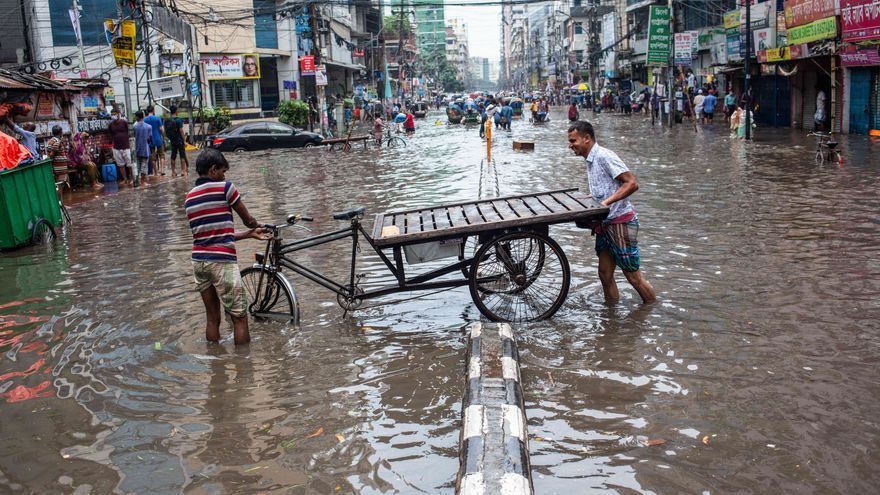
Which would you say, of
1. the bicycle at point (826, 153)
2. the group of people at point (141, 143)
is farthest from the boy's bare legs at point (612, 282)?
the group of people at point (141, 143)

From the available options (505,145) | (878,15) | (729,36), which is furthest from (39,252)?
(729,36)

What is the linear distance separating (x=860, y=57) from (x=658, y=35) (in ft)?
48.5

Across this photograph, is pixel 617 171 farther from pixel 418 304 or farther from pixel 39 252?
pixel 39 252

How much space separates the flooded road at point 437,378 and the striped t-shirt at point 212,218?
2.57 ft

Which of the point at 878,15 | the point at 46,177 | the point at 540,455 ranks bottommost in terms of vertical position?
the point at 540,455

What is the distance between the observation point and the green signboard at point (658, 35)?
3866 centimetres

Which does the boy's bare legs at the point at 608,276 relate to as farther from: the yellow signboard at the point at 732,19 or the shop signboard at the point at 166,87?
the yellow signboard at the point at 732,19

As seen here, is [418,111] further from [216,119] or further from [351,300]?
[351,300]

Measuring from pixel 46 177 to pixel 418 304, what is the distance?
7436 mm

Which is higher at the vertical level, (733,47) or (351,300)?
(733,47)

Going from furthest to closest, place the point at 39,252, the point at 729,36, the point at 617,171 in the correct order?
1. the point at 729,36
2. the point at 39,252
3. the point at 617,171

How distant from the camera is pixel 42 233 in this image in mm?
11875

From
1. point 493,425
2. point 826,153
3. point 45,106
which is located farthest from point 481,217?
point 45,106

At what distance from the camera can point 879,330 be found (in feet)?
20.5
